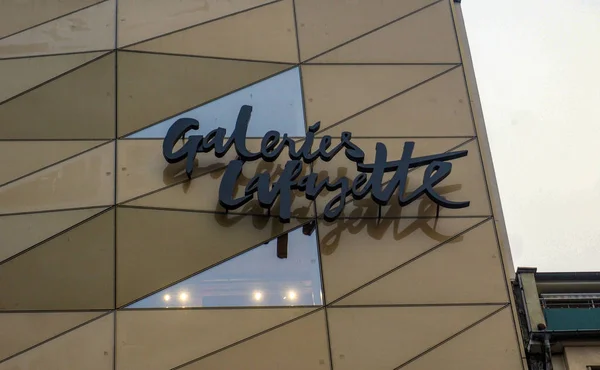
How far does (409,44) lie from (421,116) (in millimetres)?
1890

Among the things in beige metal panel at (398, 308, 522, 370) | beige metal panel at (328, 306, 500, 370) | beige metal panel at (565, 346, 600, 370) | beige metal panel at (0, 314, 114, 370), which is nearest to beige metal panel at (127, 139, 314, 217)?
beige metal panel at (328, 306, 500, 370)

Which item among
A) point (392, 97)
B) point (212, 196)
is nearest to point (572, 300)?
point (392, 97)

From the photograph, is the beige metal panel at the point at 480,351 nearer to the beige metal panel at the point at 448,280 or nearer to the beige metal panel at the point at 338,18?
the beige metal panel at the point at 448,280

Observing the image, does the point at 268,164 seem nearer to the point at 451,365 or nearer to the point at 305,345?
the point at 305,345

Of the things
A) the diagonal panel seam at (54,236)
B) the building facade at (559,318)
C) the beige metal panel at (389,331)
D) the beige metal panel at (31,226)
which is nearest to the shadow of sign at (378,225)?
the beige metal panel at (389,331)

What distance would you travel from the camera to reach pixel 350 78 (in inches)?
674

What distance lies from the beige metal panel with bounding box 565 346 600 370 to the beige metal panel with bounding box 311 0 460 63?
6.85 meters

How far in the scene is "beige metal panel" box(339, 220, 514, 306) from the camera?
578 inches

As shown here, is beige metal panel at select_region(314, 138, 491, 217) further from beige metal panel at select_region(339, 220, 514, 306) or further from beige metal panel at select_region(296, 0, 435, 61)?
beige metal panel at select_region(296, 0, 435, 61)

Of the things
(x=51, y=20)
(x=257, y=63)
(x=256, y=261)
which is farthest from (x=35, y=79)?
(x=256, y=261)

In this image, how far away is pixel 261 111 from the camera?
1669cm

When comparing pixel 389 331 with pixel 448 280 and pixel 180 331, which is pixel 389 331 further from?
pixel 180 331

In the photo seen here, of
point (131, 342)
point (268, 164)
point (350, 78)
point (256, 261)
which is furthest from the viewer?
point (350, 78)

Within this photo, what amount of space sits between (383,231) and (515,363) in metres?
3.27
